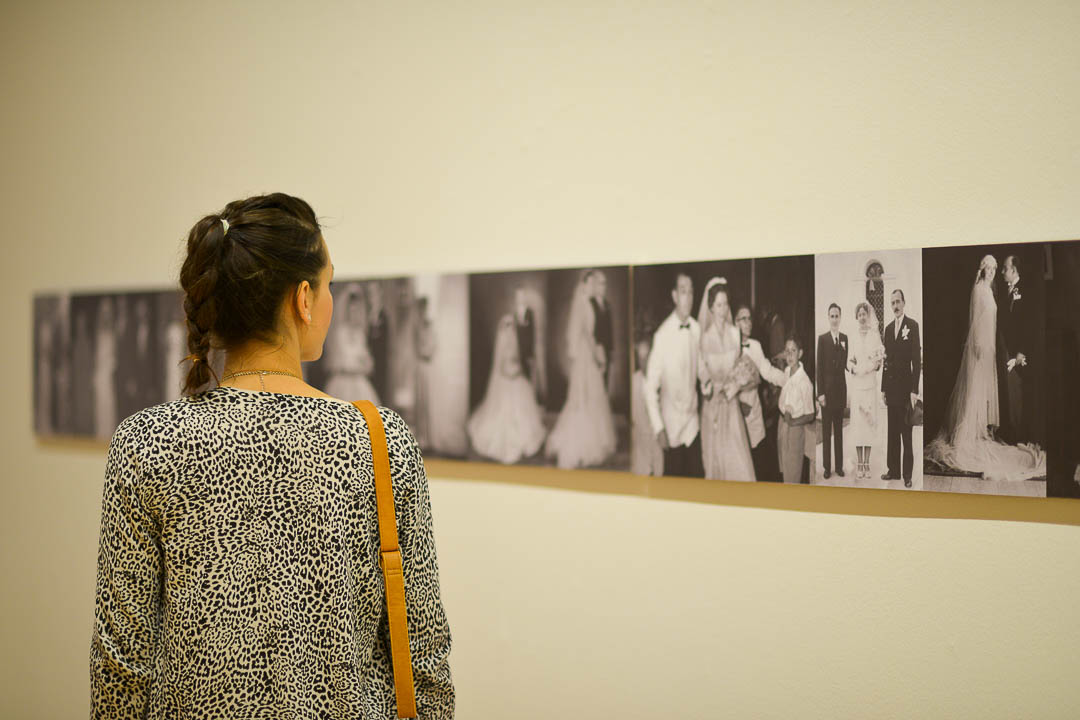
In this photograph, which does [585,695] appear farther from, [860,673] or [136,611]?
[136,611]

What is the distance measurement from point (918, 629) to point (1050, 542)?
0.51 meters

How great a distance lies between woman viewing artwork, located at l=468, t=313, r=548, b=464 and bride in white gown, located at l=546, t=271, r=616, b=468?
0.44 ft

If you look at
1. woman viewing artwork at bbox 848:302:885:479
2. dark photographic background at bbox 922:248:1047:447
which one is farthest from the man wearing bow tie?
dark photographic background at bbox 922:248:1047:447

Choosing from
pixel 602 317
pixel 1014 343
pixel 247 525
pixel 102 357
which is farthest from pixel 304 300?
pixel 102 357

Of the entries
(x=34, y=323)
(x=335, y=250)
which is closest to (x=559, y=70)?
(x=335, y=250)

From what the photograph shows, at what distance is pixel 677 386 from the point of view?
340 cm

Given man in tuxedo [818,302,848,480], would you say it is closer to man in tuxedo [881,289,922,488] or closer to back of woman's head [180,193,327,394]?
man in tuxedo [881,289,922,488]

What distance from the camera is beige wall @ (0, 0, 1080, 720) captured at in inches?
116

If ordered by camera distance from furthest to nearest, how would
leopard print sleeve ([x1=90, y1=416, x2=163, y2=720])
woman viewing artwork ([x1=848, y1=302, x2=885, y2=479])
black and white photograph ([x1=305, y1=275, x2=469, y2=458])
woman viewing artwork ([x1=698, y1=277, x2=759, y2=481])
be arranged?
black and white photograph ([x1=305, y1=275, x2=469, y2=458]) → woman viewing artwork ([x1=698, y1=277, x2=759, y2=481]) → woman viewing artwork ([x1=848, y1=302, x2=885, y2=479]) → leopard print sleeve ([x1=90, y1=416, x2=163, y2=720])

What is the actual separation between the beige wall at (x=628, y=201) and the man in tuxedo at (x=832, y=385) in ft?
0.63

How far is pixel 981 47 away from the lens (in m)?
2.95

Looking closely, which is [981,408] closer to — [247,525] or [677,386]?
[677,386]

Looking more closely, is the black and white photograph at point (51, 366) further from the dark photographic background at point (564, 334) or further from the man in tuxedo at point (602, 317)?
the man in tuxedo at point (602, 317)

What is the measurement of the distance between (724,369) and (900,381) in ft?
2.00
